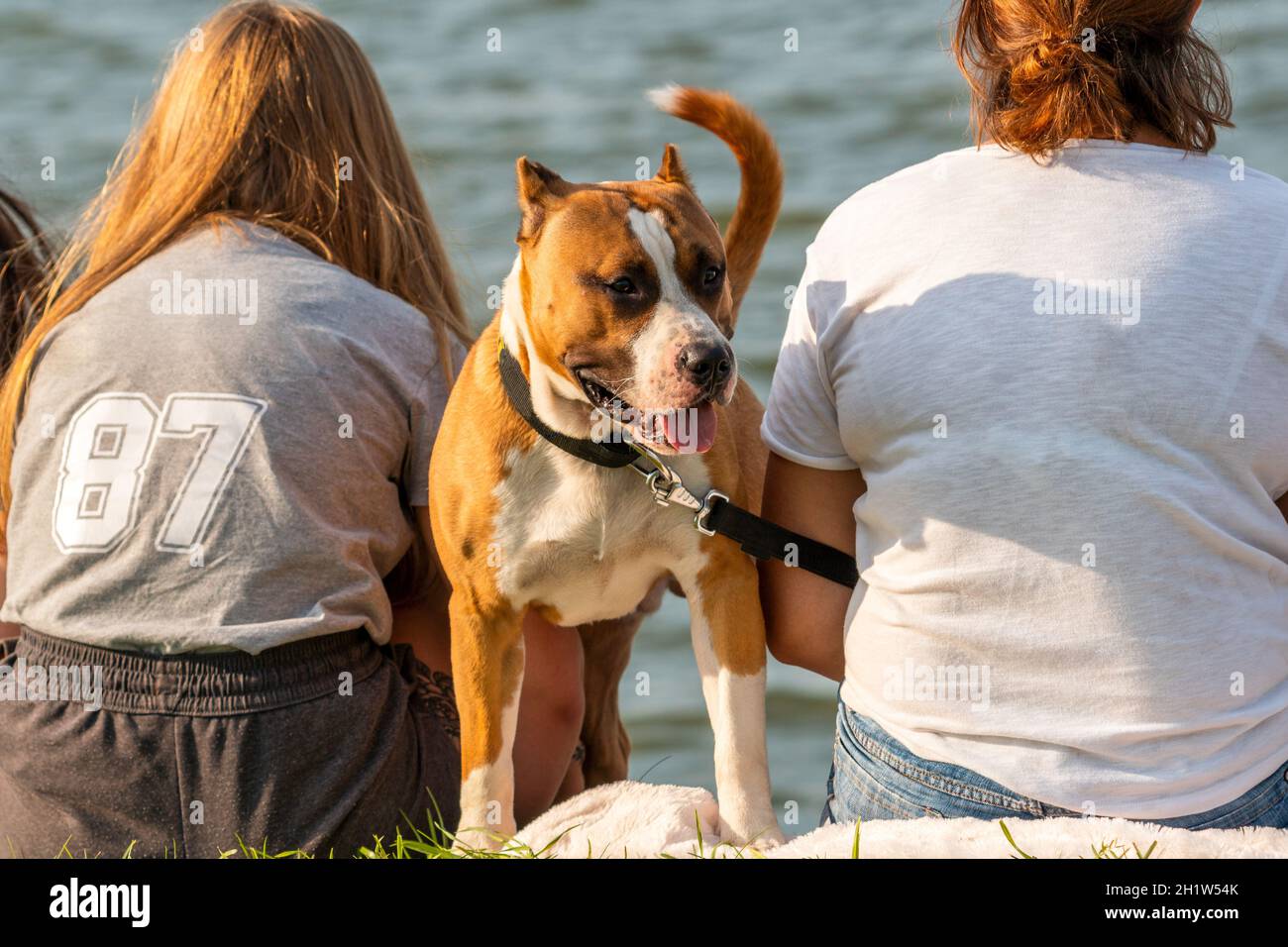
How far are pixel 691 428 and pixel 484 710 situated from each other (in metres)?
0.68

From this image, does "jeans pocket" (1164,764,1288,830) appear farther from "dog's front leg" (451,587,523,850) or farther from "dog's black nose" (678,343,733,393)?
"dog's front leg" (451,587,523,850)

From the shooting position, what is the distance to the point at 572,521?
292 cm

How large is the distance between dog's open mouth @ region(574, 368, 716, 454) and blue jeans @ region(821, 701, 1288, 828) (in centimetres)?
58

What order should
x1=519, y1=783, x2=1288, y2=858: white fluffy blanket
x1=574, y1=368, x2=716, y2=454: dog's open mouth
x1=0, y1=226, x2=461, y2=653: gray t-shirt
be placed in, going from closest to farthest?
x1=519, y1=783, x2=1288, y2=858: white fluffy blanket < x1=574, y1=368, x2=716, y2=454: dog's open mouth < x1=0, y1=226, x2=461, y2=653: gray t-shirt

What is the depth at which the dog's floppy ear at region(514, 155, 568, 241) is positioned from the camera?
2.95m

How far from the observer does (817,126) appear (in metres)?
11.2

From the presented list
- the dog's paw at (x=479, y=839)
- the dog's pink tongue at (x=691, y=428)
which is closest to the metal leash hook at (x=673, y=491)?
the dog's pink tongue at (x=691, y=428)

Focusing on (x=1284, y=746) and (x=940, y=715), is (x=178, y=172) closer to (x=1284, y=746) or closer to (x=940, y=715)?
(x=940, y=715)

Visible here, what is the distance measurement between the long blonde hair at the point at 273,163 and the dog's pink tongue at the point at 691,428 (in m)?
0.97

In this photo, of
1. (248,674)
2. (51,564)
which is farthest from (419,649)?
(51,564)

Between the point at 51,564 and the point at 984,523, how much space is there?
1.92m

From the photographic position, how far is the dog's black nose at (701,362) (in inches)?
105

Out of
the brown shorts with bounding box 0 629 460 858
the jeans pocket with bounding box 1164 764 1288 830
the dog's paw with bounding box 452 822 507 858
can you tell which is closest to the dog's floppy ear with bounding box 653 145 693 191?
the brown shorts with bounding box 0 629 460 858

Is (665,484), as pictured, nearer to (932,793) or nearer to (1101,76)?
(932,793)
